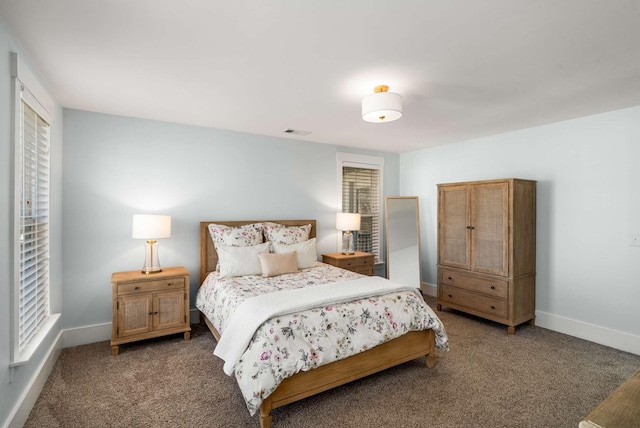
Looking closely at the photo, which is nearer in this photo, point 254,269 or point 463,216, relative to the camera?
point 254,269

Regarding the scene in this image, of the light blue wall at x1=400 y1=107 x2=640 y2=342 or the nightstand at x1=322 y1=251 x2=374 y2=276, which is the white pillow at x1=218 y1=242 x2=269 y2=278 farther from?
the light blue wall at x1=400 y1=107 x2=640 y2=342

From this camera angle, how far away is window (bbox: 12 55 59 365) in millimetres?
2014

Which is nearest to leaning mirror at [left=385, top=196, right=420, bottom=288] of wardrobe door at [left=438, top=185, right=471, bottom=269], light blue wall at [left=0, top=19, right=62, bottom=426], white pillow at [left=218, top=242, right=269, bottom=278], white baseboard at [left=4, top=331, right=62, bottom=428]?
wardrobe door at [left=438, top=185, right=471, bottom=269]

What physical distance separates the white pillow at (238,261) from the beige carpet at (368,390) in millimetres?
812

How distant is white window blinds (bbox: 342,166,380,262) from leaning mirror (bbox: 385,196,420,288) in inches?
12.3

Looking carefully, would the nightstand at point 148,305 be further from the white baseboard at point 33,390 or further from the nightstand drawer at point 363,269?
the nightstand drawer at point 363,269

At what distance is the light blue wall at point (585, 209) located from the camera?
3.28 m

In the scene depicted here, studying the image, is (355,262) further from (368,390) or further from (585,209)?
(585,209)

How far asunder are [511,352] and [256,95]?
11.4 ft

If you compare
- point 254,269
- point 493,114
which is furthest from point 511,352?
point 254,269

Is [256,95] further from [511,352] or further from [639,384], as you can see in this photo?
[511,352]

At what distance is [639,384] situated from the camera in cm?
124

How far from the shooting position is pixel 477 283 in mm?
4090

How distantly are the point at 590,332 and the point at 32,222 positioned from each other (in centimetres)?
534
